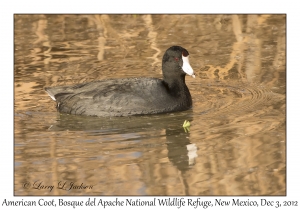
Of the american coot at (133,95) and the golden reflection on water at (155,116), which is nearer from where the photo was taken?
the golden reflection on water at (155,116)

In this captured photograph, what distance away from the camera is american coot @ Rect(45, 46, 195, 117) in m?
9.98

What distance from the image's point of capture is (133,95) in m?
10.0

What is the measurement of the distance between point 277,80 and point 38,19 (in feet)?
18.4

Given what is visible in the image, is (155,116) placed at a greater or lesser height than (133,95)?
lesser

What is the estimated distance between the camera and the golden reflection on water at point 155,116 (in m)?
7.76

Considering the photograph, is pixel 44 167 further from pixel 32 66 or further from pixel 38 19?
pixel 38 19

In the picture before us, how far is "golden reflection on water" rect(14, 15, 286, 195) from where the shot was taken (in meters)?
7.76

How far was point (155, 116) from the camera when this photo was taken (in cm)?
997

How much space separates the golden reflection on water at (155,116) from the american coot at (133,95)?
0.54 ft

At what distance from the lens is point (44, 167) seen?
8.09m

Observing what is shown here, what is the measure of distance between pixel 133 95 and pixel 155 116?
0.37m

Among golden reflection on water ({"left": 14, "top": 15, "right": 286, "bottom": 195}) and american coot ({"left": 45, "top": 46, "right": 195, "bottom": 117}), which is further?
american coot ({"left": 45, "top": 46, "right": 195, "bottom": 117})

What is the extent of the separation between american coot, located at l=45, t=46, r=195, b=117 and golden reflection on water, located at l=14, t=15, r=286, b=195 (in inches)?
6.5
